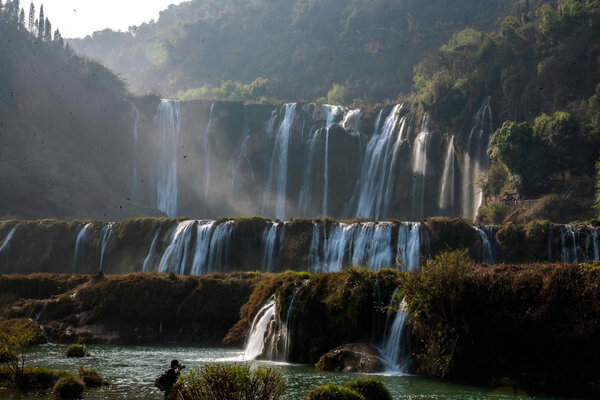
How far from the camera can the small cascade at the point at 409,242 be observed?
56062 millimetres

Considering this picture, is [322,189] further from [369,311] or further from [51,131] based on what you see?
[369,311]

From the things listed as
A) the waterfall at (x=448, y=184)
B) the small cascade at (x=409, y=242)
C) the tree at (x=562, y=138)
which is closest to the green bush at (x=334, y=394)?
the small cascade at (x=409, y=242)

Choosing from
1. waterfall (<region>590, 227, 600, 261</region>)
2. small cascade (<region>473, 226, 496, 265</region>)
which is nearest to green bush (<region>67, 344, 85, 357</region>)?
small cascade (<region>473, 226, 496, 265</region>)

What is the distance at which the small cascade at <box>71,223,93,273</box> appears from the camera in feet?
222

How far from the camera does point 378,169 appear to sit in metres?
88.1

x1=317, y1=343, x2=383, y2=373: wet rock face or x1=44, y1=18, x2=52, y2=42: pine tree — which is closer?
x1=317, y1=343, x2=383, y2=373: wet rock face

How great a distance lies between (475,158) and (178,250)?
35607 mm

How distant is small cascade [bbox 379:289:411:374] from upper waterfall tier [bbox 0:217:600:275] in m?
21.0

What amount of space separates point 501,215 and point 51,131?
6616 centimetres

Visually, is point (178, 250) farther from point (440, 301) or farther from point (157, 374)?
point (440, 301)

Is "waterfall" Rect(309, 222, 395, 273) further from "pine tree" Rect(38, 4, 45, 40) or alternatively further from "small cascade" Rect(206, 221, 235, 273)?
"pine tree" Rect(38, 4, 45, 40)

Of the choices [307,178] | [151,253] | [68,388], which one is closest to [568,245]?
[151,253]

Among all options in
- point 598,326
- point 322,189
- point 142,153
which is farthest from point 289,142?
point 598,326

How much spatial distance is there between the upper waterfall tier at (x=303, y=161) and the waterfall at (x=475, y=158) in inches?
4.4
